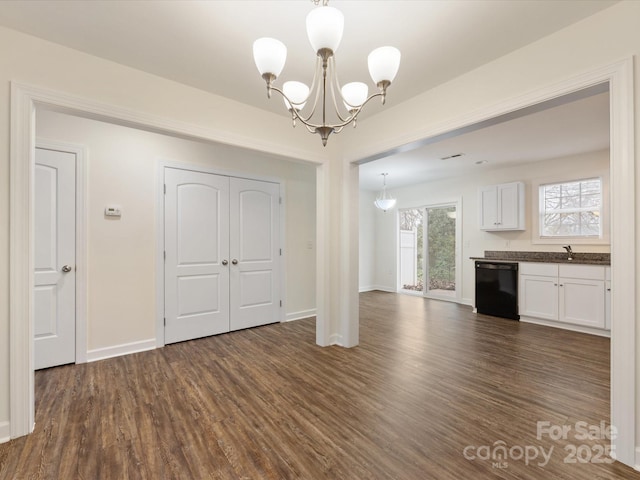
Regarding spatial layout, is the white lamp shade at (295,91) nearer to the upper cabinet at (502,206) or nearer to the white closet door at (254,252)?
the white closet door at (254,252)

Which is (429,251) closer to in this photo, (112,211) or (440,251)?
(440,251)

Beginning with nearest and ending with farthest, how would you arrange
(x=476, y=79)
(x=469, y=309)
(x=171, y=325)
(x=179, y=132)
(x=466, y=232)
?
(x=476, y=79) → (x=179, y=132) → (x=171, y=325) → (x=469, y=309) → (x=466, y=232)

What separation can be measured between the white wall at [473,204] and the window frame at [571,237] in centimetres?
3

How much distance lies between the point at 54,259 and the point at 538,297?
6.32 m

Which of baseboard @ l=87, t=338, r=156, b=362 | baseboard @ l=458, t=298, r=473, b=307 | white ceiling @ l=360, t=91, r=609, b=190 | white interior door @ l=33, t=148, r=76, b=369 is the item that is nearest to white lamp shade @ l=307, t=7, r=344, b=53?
white ceiling @ l=360, t=91, r=609, b=190

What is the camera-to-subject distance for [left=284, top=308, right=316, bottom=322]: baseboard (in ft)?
15.5

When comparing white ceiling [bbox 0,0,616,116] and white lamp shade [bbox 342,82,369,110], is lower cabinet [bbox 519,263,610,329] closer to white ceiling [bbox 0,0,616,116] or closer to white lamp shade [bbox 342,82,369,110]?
white ceiling [bbox 0,0,616,116]

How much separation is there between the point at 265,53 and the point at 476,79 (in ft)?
5.86

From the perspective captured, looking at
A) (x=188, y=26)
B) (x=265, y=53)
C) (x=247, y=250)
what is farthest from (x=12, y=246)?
(x=247, y=250)

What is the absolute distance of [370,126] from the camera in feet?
10.9

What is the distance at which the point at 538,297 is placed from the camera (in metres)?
4.62

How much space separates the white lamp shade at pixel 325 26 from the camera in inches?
55.3

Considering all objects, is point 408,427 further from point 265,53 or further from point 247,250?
point 247,250

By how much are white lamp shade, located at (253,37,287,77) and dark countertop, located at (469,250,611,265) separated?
16.0 feet
